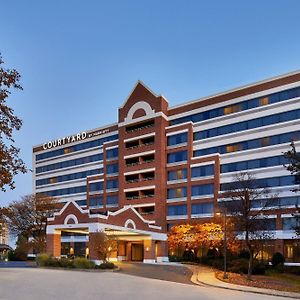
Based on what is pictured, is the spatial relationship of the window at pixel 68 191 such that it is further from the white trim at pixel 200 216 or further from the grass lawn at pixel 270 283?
the grass lawn at pixel 270 283

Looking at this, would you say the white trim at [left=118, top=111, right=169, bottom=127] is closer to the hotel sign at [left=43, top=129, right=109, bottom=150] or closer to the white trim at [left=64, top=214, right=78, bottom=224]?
the hotel sign at [left=43, top=129, right=109, bottom=150]

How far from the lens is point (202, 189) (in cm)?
6706

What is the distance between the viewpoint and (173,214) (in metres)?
70.0

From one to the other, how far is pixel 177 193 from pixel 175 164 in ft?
15.5

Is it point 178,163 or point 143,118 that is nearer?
point 178,163

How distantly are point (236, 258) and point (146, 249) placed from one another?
1584cm

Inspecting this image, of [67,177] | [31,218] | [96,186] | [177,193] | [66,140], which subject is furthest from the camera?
[66,140]

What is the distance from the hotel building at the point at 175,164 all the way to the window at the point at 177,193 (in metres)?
0.16

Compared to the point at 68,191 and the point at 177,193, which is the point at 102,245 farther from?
the point at 68,191

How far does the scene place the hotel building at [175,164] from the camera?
57750mm

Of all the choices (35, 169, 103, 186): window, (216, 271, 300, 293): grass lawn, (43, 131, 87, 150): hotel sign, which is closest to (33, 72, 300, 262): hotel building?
(35, 169, 103, 186): window

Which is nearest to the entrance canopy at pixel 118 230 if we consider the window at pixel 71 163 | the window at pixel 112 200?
the window at pixel 112 200

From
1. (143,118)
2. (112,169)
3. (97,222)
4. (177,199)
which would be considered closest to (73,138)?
(112,169)

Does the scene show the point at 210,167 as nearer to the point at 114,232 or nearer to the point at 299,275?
the point at 114,232
